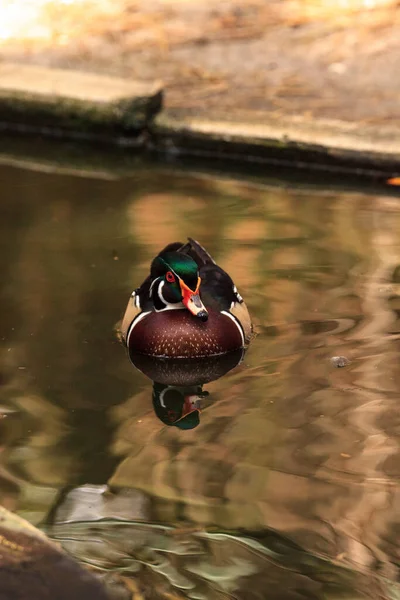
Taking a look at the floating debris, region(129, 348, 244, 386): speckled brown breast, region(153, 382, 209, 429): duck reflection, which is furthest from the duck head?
the floating debris

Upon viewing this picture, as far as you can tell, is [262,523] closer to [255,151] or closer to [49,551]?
[49,551]

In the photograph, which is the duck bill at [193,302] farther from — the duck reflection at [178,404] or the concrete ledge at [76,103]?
the concrete ledge at [76,103]

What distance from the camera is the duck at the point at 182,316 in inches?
202

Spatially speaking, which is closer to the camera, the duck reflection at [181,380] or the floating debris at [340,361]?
the duck reflection at [181,380]

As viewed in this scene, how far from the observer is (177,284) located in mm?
5141

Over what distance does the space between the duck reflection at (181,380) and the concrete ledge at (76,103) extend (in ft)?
10.8

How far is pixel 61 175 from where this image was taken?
24.8 ft

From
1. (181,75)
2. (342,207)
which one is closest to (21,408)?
(342,207)

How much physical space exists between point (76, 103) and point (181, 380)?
3767 millimetres

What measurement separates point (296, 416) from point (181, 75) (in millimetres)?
4884

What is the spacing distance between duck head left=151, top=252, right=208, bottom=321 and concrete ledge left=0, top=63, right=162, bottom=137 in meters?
3.07

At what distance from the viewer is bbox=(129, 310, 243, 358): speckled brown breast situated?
5.12m

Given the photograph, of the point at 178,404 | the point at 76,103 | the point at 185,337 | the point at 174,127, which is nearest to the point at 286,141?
the point at 174,127

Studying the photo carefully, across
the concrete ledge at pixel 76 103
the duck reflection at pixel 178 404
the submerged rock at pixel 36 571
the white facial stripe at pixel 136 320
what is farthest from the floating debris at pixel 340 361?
the concrete ledge at pixel 76 103
